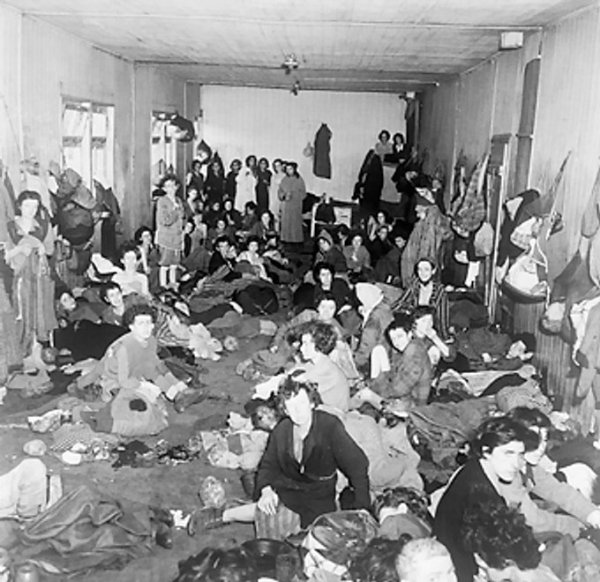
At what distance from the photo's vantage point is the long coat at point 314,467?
4.77 metres

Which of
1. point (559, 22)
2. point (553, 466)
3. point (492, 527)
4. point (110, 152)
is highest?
point (559, 22)

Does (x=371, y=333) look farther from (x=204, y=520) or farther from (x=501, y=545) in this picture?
(x=501, y=545)

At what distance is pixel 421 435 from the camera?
6816 millimetres

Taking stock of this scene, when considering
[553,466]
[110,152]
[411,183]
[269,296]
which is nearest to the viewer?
[553,466]

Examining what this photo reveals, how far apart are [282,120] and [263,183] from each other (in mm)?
2424

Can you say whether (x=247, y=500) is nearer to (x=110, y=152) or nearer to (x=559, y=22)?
(x=559, y=22)

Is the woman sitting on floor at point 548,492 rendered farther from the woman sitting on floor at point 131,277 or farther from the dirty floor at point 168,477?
the woman sitting on floor at point 131,277

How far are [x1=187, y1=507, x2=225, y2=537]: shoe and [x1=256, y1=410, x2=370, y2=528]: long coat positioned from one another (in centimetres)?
67

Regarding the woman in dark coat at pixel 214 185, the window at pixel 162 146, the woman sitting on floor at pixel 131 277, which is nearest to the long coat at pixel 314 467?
the woman sitting on floor at pixel 131 277

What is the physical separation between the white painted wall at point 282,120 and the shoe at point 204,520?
15848 millimetres

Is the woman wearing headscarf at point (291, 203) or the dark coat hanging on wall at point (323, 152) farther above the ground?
the dark coat hanging on wall at point (323, 152)

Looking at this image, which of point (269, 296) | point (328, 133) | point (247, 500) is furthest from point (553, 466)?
point (328, 133)

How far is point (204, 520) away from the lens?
5.53m

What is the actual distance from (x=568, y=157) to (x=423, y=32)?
2.50 metres
